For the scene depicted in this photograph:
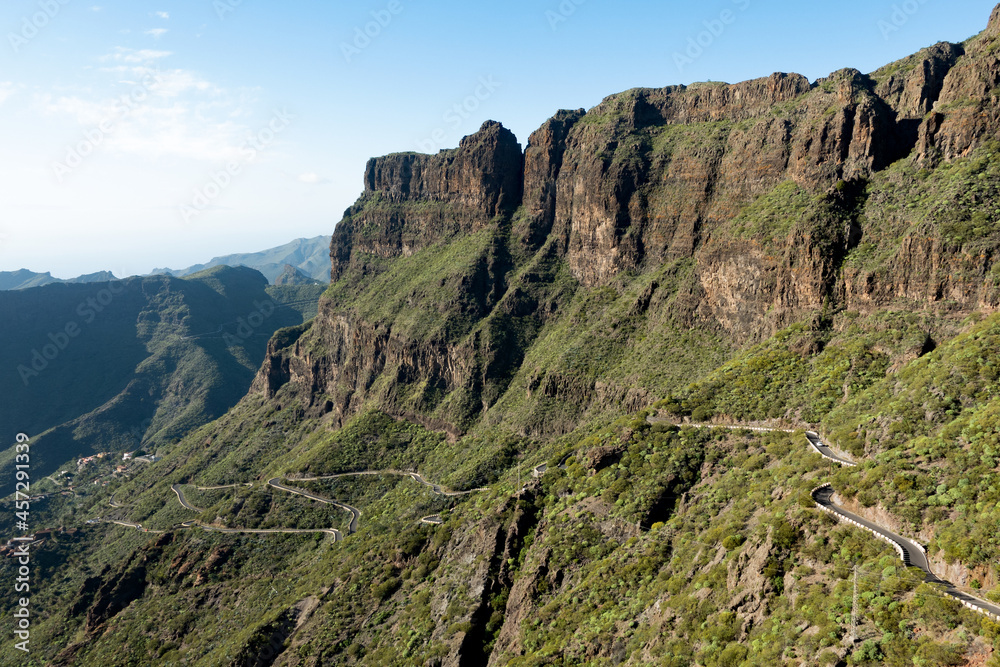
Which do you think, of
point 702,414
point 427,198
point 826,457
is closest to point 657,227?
point 702,414

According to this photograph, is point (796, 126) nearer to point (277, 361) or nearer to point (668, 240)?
point (668, 240)

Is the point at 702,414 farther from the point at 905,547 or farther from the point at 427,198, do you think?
the point at 427,198

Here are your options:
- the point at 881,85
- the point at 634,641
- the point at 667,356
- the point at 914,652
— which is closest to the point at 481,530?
the point at 634,641

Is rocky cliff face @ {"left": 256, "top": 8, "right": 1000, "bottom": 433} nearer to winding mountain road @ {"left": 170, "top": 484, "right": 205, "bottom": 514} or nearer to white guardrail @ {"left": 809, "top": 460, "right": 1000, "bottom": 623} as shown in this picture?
white guardrail @ {"left": 809, "top": 460, "right": 1000, "bottom": 623}

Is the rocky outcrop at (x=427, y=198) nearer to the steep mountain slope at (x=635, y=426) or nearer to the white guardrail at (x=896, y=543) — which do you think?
the steep mountain slope at (x=635, y=426)

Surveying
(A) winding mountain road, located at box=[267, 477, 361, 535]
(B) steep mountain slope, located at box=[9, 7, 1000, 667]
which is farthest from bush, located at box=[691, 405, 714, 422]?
Answer: (A) winding mountain road, located at box=[267, 477, 361, 535]

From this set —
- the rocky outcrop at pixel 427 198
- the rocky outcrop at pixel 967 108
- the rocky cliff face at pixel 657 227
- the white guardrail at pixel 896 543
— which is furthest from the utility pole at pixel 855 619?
the rocky outcrop at pixel 427 198
